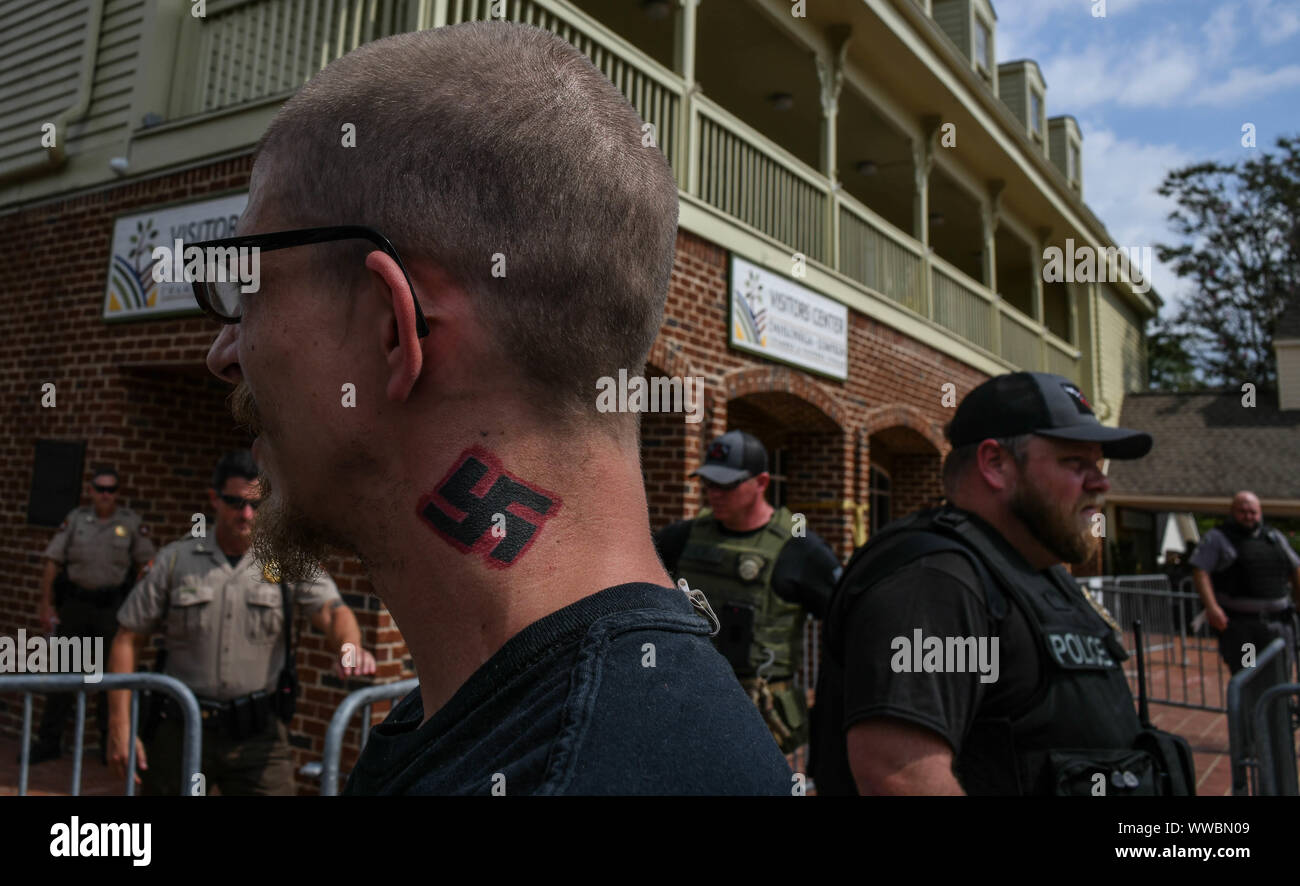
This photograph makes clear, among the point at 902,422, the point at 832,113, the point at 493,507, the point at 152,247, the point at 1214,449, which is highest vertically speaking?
the point at 832,113

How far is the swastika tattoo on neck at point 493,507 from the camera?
2.93 ft

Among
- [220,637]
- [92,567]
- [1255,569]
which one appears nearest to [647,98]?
[220,637]

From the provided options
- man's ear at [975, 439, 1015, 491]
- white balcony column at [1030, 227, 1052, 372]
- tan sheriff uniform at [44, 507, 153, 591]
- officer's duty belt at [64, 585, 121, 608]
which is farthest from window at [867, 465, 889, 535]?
man's ear at [975, 439, 1015, 491]

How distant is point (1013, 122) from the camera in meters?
12.2

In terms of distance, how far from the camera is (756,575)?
448cm

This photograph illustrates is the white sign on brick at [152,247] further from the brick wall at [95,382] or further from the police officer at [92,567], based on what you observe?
the police officer at [92,567]

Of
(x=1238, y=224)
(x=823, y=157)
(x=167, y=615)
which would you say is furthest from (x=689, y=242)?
(x=1238, y=224)

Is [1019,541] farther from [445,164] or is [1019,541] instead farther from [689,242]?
[689,242]

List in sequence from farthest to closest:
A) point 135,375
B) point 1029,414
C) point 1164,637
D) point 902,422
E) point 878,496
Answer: point 878,496
point 1164,637
point 902,422
point 135,375
point 1029,414

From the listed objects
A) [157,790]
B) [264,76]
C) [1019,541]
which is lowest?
[157,790]

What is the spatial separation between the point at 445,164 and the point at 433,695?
56cm

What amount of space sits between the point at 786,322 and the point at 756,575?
3.65m

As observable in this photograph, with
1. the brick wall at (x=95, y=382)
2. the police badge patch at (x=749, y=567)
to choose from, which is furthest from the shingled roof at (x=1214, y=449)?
the brick wall at (x=95, y=382)

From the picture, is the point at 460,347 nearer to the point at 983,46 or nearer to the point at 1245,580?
the point at 1245,580
